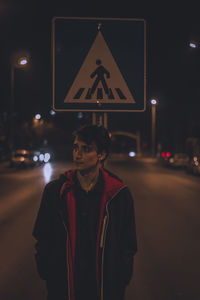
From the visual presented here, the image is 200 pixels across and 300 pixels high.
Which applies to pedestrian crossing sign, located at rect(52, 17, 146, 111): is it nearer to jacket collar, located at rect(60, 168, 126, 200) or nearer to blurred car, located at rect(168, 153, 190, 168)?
jacket collar, located at rect(60, 168, 126, 200)

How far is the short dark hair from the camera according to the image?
251 centimetres

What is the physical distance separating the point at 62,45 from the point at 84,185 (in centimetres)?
118

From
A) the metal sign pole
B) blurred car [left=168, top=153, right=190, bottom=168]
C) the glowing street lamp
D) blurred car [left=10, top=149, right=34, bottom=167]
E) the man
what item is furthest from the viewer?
blurred car [left=10, top=149, right=34, bottom=167]

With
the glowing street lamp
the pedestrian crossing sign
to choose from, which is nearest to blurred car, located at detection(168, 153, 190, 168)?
the glowing street lamp

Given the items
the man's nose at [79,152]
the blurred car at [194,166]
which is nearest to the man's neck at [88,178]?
the man's nose at [79,152]

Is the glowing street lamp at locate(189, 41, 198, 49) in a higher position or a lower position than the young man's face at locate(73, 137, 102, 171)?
higher

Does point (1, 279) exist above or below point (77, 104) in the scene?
below

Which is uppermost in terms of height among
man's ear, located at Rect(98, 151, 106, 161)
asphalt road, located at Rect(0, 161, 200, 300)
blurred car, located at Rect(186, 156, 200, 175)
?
man's ear, located at Rect(98, 151, 106, 161)

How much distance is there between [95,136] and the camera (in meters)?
2.51

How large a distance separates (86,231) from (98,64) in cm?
131

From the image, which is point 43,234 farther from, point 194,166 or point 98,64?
point 194,166

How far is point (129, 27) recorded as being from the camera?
2947 mm

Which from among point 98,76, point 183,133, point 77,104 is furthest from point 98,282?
point 183,133

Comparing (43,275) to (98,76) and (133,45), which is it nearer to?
(98,76)
